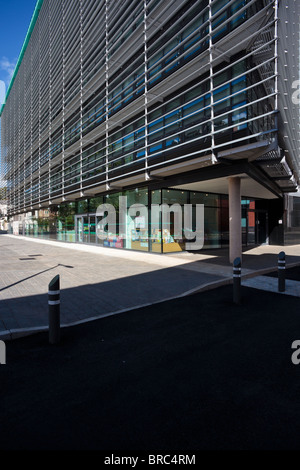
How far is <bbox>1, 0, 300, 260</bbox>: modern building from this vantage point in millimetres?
10664

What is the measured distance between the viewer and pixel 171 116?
14172mm

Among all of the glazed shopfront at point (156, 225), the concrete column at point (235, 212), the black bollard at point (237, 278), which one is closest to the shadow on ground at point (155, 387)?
the black bollard at point (237, 278)

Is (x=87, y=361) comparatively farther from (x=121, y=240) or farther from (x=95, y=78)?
(x=95, y=78)

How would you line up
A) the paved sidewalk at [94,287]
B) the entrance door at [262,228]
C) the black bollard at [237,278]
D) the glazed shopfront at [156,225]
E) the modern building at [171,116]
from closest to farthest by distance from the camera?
the paved sidewalk at [94,287] → the black bollard at [237,278] → the modern building at [171,116] → the glazed shopfront at [156,225] → the entrance door at [262,228]

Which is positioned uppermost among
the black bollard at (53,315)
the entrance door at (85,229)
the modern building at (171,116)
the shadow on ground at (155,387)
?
the modern building at (171,116)

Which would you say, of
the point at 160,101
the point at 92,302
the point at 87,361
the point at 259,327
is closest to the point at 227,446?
the point at 87,361

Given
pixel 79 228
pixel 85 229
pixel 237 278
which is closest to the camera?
pixel 237 278

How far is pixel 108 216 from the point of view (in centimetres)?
1989

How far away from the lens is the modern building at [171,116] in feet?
35.0

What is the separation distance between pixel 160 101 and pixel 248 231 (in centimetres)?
1187

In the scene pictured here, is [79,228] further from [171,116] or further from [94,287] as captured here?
[94,287]

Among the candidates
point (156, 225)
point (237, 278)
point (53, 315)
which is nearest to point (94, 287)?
point (53, 315)

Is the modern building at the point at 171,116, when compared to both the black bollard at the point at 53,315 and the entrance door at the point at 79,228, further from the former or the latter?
the black bollard at the point at 53,315

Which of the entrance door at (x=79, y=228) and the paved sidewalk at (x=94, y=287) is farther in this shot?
the entrance door at (x=79, y=228)
